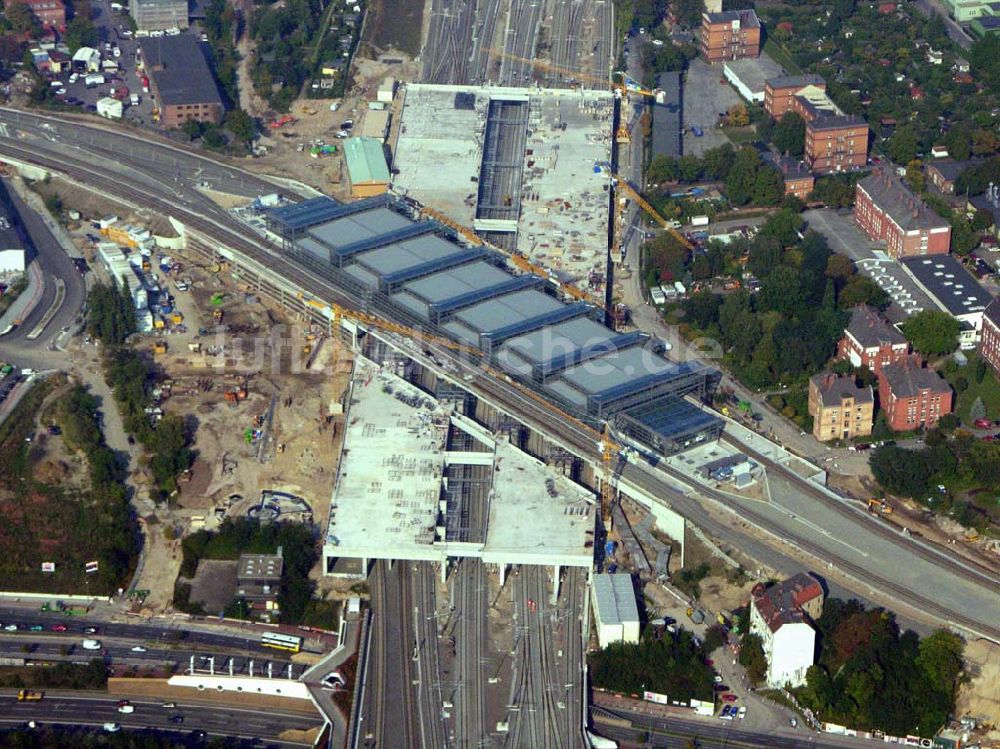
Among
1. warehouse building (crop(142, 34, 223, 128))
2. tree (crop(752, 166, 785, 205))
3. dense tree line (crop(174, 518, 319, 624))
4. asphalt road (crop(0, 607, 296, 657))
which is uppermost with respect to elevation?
warehouse building (crop(142, 34, 223, 128))

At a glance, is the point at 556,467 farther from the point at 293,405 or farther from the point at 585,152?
the point at 585,152

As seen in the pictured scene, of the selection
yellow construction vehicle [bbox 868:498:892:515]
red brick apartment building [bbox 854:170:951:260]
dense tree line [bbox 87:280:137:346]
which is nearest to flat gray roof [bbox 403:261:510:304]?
dense tree line [bbox 87:280:137:346]

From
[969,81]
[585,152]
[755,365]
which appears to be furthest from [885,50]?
[755,365]

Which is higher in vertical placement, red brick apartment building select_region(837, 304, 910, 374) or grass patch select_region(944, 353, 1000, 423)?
red brick apartment building select_region(837, 304, 910, 374)

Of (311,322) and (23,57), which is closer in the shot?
(311,322)

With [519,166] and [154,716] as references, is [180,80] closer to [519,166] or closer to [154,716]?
[519,166]

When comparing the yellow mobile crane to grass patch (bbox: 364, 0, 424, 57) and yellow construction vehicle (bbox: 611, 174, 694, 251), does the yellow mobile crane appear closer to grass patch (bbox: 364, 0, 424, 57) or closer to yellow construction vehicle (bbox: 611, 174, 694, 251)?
yellow construction vehicle (bbox: 611, 174, 694, 251)
